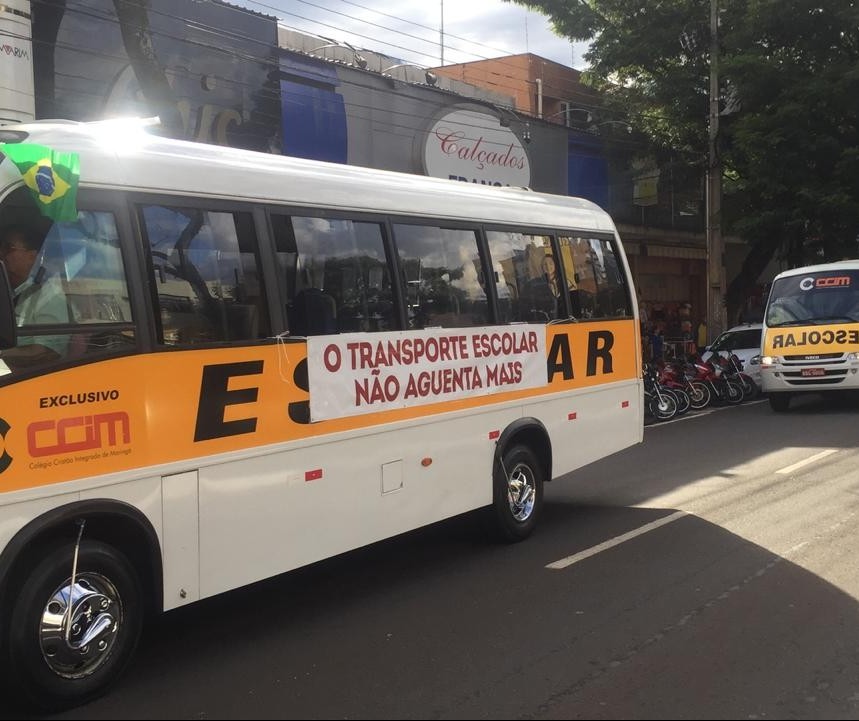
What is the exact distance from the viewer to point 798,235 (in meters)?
25.0

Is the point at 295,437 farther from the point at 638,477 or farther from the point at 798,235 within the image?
the point at 798,235

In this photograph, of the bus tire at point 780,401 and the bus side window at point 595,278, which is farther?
the bus tire at point 780,401

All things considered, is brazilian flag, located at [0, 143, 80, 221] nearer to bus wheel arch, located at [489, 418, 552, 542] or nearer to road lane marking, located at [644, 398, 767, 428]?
bus wheel arch, located at [489, 418, 552, 542]

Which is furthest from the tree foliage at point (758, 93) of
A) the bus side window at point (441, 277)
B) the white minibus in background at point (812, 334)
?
the bus side window at point (441, 277)

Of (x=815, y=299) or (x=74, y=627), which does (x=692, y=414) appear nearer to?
(x=815, y=299)

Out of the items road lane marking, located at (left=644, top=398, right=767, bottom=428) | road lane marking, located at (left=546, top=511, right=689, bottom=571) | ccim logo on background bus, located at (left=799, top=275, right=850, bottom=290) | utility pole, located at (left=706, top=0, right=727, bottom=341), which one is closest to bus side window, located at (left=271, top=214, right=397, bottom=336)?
road lane marking, located at (left=546, top=511, right=689, bottom=571)

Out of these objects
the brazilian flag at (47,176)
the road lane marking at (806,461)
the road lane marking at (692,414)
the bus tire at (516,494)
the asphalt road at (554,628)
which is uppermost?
the brazilian flag at (47,176)

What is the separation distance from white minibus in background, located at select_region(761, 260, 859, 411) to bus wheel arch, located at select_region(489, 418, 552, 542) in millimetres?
9976

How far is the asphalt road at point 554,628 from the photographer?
4551mm

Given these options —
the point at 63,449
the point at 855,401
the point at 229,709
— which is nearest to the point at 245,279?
the point at 63,449

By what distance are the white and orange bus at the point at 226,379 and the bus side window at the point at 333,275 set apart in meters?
0.02

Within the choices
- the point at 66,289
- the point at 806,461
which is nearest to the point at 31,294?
the point at 66,289

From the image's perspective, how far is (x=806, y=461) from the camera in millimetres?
11266

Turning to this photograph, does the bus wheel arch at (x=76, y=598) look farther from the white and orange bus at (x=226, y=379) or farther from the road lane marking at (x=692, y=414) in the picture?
the road lane marking at (x=692, y=414)
